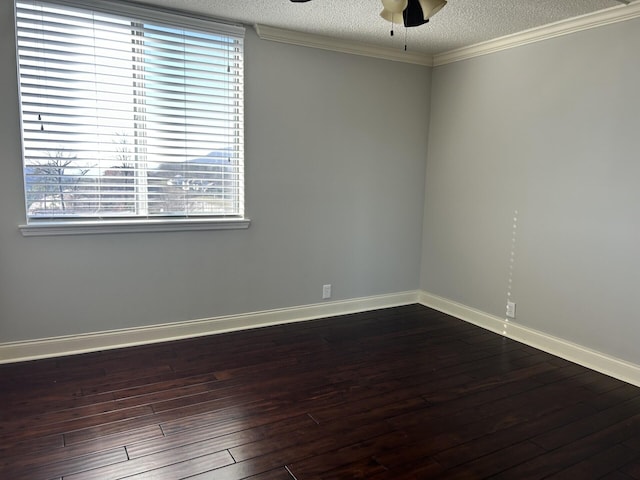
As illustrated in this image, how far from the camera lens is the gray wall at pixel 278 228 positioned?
305 cm

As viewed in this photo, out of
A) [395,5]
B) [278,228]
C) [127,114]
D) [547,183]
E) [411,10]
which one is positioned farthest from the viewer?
[278,228]

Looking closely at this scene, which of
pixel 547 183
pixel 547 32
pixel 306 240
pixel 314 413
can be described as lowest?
pixel 314 413

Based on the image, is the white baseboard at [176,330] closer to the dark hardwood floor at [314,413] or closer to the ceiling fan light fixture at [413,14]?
the dark hardwood floor at [314,413]

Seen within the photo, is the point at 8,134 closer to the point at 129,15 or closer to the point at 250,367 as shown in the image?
the point at 129,15

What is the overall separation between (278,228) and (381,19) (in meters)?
1.81

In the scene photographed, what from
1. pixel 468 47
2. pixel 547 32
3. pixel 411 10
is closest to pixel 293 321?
pixel 411 10

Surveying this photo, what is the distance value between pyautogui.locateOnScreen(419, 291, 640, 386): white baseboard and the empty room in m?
0.02

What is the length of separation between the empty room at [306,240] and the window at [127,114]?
15mm

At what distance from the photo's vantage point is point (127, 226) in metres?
3.25

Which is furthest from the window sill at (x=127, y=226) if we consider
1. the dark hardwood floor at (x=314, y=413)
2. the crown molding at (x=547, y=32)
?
the crown molding at (x=547, y=32)

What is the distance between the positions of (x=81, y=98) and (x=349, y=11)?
6.32 ft

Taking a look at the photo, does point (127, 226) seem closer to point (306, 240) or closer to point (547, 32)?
point (306, 240)

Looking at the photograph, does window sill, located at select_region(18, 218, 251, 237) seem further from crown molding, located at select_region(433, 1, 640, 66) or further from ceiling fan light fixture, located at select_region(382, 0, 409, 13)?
crown molding, located at select_region(433, 1, 640, 66)

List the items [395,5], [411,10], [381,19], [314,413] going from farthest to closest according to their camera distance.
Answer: [381,19] < [314,413] < [411,10] < [395,5]
